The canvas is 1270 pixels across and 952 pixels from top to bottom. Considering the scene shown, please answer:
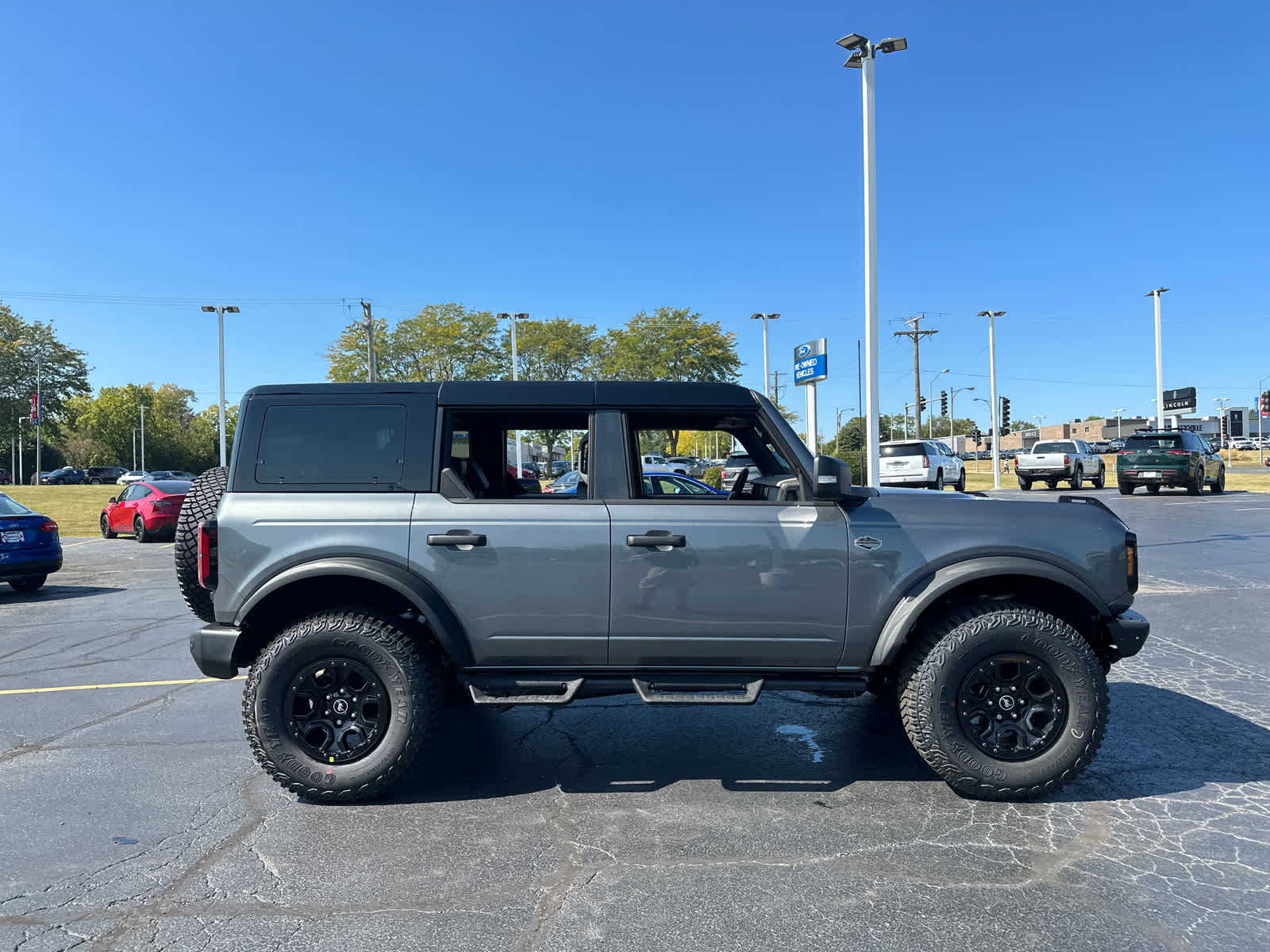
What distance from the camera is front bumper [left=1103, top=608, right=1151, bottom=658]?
388cm

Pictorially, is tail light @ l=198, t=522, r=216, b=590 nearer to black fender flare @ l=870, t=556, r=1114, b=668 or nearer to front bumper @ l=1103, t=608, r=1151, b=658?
black fender flare @ l=870, t=556, r=1114, b=668

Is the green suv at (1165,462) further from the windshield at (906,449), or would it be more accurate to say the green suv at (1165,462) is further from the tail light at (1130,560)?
the tail light at (1130,560)

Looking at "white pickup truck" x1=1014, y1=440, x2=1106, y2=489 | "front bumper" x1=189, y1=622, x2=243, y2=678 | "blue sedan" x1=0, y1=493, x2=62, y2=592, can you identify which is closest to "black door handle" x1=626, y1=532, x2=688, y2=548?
"front bumper" x1=189, y1=622, x2=243, y2=678

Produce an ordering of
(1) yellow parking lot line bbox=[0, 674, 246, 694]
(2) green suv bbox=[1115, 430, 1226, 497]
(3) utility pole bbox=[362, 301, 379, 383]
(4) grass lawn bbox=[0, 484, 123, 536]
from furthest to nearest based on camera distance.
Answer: (3) utility pole bbox=[362, 301, 379, 383]
(2) green suv bbox=[1115, 430, 1226, 497]
(4) grass lawn bbox=[0, 484, 123, 536]
(1) yellow parking lot line bbox=[0, 674, 246, 694]

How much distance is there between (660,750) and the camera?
A: 15.3ft

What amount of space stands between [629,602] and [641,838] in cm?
101

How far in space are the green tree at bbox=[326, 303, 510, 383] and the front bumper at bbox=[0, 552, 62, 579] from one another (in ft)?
110

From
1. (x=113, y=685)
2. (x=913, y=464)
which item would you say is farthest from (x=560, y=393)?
(x=913, y=464)

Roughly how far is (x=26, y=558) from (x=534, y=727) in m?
9.26

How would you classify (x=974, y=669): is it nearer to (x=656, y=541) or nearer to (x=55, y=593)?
(x=656, y=541)

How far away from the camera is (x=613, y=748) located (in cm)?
466

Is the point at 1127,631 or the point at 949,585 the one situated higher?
the point at 949,585

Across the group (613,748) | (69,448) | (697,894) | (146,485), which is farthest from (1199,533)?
(69,448)

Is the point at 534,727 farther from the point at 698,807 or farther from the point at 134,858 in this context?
the point at 134,858
